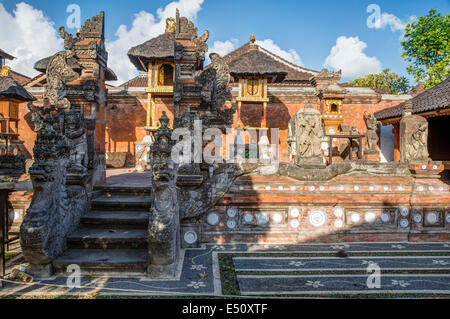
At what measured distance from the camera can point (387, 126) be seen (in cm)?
1582

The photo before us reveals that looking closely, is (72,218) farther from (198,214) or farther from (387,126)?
(387,126)

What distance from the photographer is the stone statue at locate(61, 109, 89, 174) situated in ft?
17.7

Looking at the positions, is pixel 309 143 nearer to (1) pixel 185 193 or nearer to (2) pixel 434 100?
(1) pixel 185 193

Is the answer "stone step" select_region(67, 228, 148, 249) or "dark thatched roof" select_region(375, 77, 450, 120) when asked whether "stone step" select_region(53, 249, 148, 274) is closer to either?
"stone step" select_region(67, 228, 148, 249)

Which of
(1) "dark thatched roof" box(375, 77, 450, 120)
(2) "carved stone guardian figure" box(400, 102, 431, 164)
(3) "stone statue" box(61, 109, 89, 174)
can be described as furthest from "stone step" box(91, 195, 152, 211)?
(1) "dark thatched roof" box(375, 77, 450, 120)

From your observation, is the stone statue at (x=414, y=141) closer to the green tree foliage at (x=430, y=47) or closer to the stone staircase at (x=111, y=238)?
the stone staircase at (x=111, y=238)

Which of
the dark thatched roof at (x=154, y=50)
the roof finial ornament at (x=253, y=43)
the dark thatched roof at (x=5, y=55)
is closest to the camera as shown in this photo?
the dark thatched roof at (x=154, y=50)

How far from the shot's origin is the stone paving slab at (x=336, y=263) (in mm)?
4812

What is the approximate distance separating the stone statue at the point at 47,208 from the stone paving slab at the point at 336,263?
291cm

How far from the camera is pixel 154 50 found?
15023 millimetres

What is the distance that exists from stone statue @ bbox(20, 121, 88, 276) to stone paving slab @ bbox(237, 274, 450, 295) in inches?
115

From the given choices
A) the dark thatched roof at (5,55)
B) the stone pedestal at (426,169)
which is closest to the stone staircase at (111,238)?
the stone pedestal at (426,169)
